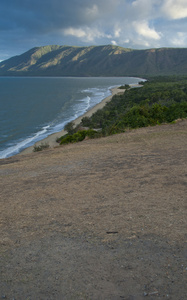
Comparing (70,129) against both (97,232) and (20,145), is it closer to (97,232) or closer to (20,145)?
(20,145)

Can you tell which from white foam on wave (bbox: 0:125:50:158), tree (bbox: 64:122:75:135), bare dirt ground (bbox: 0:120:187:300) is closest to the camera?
bare dirt ground (bbox: 0:120:187:300)

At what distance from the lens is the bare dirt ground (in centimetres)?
303

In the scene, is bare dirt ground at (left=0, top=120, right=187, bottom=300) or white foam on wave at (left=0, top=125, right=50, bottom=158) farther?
white foam on wave at (left=0, top=125, right=50, bottom=158)

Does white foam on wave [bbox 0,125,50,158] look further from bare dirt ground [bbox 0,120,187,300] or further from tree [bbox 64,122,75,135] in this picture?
bare dirt ground [bbox 0,120,187,300]

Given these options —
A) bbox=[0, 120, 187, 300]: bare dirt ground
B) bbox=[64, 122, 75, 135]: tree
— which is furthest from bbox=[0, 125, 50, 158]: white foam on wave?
bbox=[0, 120, 187, 300]: bare dirt ground

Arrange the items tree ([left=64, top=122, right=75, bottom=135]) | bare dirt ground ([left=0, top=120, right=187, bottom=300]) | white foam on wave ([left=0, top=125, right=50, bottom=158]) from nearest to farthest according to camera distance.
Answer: bare dirt ground ([left=0, top=120, right=187, bottom=300])
white foam on wave ([left=0, top=125, right=50, bottom=158])
tree ([left=64, top=122, right=75, bottom=135])

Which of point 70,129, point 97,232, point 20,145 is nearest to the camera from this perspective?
point 97,232

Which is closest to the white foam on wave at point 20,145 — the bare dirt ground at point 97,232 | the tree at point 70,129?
the tree at point 70,129

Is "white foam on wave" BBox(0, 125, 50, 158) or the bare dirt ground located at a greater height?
the bare dirt ground

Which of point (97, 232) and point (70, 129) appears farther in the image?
point (70, 129)

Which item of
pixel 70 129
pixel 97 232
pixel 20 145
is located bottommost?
pixel 20 145

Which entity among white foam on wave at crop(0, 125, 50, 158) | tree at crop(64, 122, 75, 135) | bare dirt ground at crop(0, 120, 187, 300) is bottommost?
white foam on wave at crop(0, 125, 50, 158)

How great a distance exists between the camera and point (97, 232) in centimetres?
414

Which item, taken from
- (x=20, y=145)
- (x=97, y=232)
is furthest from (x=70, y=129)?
(x=97, y=232)
